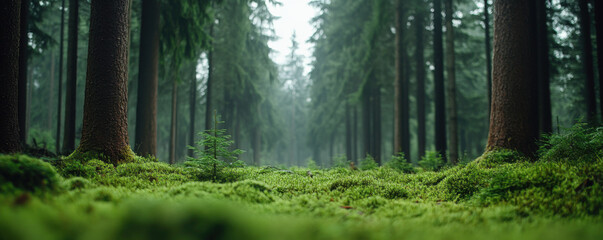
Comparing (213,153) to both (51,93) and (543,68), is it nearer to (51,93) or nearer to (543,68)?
(543,68)

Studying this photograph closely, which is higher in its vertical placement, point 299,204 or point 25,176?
point 25,176

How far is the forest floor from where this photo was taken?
63.2 inches

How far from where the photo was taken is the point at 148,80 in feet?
32.6

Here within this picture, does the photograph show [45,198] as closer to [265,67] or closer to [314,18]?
[265,67]

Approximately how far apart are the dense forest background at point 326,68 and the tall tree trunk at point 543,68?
3.39 feet

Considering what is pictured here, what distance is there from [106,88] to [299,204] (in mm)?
4814

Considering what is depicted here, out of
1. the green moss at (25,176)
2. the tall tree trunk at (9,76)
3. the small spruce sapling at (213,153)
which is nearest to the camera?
the green moss at (25,176)

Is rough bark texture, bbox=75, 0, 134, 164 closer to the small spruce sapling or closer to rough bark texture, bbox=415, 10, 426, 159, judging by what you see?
the small spruce sapling

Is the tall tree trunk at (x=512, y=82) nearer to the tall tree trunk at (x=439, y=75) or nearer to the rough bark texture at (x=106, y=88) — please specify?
the tall tree trunk at (x=439, y=75)

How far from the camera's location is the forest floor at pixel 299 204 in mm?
1604

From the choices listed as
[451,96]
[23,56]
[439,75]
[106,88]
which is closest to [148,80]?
[23,56]

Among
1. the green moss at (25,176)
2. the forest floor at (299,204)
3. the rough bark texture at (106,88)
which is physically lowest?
the forest floor at (299,204)

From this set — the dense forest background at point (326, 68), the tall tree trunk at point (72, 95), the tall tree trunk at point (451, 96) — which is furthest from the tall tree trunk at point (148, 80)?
the tall tree trunk at point (451, 96)

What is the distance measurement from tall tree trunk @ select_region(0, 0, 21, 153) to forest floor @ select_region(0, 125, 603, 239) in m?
0.77
